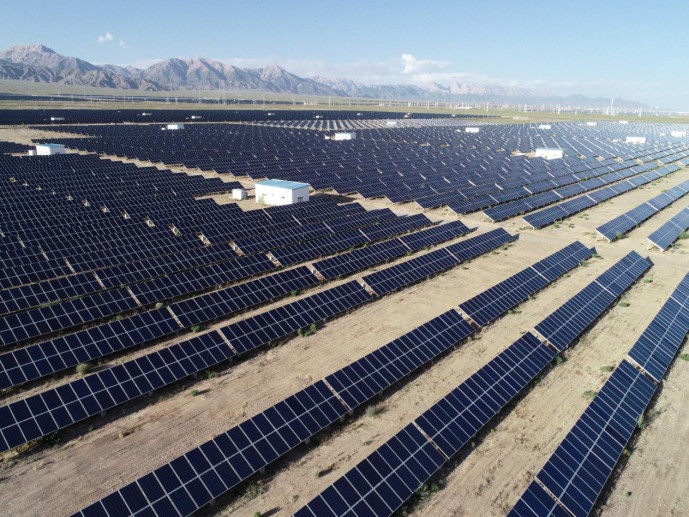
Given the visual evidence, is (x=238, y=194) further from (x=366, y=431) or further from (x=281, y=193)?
(x=366, y=431)

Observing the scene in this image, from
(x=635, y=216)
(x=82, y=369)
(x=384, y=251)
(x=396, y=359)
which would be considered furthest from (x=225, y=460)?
(x=635, y=216)

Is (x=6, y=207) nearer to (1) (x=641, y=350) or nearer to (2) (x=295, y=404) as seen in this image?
(2) (x=295, y=404)

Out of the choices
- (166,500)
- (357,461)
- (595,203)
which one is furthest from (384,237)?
(595,203)

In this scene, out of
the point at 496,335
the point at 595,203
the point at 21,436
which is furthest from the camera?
the point at 595,203

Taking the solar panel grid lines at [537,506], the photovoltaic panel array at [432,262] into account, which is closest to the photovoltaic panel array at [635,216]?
the photovoltaic panel array at [432,262]

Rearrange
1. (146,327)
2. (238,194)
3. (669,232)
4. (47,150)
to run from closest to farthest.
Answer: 1. (146,327)
2. (669,232)
3. (238,194)
4. (47,150)

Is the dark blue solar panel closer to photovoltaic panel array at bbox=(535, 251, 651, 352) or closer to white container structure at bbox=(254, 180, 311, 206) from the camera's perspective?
photovoltaic panel array at bbox=(535, 251, 651, 352)
